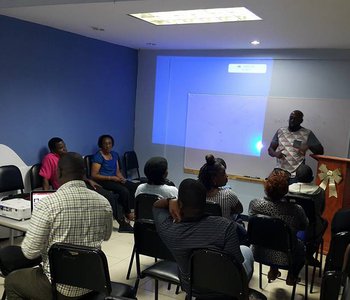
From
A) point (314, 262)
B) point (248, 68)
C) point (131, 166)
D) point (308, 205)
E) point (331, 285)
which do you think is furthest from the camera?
point (131, 166)

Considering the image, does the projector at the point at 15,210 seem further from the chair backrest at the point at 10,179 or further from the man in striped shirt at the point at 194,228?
the chair backrest at the point at 10,179

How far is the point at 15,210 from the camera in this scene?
111 inches

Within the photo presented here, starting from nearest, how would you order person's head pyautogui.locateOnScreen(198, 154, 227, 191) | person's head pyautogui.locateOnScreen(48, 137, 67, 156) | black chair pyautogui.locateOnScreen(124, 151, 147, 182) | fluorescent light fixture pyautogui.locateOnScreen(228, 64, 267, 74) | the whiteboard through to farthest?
person's head pyautogui.locateOnScreen(198, 154, 227, 191) < person's head pyautogui.locateOnScreen(48, 137, 67, 156) < the whiteboard < fluorescent light fixture pyautogui.locateOnScreen(228, 64, 267, 74) < black chair pyautogui.locateOnScreen(124, 151, 147, 182)

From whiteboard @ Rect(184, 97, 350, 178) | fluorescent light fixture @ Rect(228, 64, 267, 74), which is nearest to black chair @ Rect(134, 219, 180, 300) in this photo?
whiteboard @ Rect(184, 97, 350, 178)

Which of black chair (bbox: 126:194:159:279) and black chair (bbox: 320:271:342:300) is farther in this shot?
black chair (bbox: 126:194:159:279)

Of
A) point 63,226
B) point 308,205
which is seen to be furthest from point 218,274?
point 308,205

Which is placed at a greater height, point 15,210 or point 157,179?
point 157,179

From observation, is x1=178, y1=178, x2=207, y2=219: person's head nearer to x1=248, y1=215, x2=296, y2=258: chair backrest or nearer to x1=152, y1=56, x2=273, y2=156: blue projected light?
x1=248, y1=215, x2=296, y2=258: chair backrest

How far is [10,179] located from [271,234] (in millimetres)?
3066

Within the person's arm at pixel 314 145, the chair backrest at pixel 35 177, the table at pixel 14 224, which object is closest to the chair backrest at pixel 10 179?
the chair backrest at pixel 35 177

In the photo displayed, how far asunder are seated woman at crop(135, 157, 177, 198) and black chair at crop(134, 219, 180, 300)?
2.92 ft

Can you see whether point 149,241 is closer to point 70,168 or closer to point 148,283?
point 70,168

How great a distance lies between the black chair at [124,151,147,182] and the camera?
6461 mm

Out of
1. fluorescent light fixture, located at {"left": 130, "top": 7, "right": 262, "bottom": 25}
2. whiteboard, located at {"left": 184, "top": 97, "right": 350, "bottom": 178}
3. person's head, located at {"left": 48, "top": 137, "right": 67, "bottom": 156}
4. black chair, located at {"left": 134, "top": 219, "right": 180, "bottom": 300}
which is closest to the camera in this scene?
black chair, located at {"left": 134, "top": 219, "right": 180, "bottom": 300}
